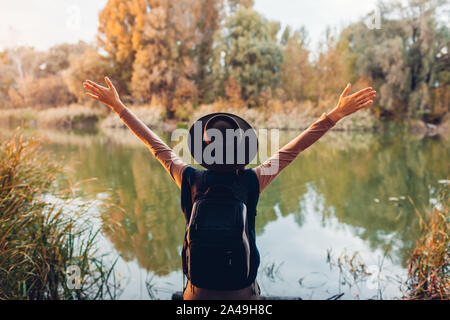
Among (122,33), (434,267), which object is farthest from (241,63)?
(434,267)

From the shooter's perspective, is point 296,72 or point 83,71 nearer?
point 83,71

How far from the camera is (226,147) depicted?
0.86 meters

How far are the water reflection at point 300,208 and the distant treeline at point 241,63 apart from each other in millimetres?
7135

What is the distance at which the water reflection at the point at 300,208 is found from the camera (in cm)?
319

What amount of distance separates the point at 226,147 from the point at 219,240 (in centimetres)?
25

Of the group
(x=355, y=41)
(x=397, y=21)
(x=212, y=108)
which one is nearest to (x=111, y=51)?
(x=212, y=108)

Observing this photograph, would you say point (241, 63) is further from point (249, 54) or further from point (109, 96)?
point (109, 96)

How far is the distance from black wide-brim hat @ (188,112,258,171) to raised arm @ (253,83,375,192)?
0.09 m

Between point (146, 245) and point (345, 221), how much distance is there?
8.57 ft

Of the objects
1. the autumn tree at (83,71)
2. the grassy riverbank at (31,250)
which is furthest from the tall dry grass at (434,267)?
the autumn tree at (83,71)

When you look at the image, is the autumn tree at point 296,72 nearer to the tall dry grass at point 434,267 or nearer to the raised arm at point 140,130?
the tall dry grass at point 434,267

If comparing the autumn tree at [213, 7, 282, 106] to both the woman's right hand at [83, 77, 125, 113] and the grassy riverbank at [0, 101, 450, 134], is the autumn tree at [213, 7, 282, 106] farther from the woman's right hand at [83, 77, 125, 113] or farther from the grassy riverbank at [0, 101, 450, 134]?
the woman's right hand at [83, 77, 125, 113]

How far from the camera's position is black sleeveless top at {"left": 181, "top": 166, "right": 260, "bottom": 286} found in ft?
2.91

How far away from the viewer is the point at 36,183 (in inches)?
93.1
